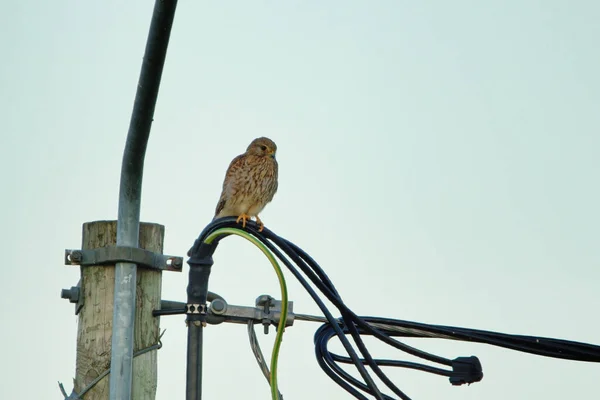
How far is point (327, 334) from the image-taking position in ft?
13.0

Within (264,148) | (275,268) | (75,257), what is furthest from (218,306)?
(264,148)

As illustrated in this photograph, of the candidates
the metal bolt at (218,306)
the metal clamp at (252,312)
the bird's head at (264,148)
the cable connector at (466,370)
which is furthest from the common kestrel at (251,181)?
the cable connector at (466,370)

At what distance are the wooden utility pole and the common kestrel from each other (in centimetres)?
289

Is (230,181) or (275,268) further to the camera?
(230,181)

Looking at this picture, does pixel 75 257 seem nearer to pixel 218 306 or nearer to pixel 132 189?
pixel 132 189

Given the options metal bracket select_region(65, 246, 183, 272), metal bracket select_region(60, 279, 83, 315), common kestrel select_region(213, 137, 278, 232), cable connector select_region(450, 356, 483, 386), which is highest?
common kestrel select_region(213, 137, 278, 232)

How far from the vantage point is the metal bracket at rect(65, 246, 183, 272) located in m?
3.43

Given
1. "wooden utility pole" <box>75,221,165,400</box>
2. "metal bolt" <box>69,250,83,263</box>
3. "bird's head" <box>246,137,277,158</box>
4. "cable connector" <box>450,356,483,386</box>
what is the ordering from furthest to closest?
1. "bird's head" <box>246,137,277,158</box>
2. "cable connector" <box>450,356,483,386</box>
3. "metal bolt" <box>69,250,83,263</box>
4. "wooden utility pole" <box>75,221,165,400</box>

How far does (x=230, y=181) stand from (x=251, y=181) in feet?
0.63

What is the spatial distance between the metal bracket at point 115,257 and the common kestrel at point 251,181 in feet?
9.53

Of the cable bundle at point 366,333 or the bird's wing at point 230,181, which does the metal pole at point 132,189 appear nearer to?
the cable bundle at point 366,333

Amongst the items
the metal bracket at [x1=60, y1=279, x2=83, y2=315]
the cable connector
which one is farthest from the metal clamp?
the cable connector

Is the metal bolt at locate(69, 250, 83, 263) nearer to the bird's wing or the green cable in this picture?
the green cable

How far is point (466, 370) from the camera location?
3.75m
